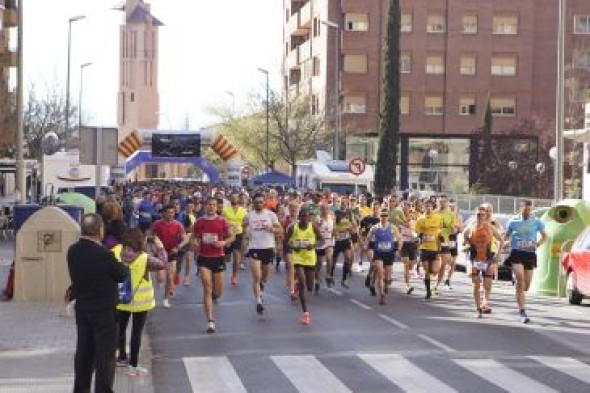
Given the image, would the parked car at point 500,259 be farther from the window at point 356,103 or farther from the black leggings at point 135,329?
the window at point 356,103

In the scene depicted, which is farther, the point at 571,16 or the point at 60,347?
the point at 571,16

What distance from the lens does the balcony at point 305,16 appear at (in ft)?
262

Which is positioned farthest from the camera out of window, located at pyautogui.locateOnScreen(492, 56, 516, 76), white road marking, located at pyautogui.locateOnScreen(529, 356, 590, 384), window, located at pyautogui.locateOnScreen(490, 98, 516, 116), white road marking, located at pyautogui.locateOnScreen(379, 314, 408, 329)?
window, located at pyautogui.locateOnScreen(490, 98, 516, 116)

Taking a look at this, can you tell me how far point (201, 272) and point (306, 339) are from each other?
220 cm

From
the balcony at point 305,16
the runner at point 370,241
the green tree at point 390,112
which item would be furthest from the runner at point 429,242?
the balcony at point 305,16

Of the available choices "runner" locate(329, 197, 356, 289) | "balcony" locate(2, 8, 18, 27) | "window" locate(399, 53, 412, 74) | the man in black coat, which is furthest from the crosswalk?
"window" locate(399, 53, 412, 74)

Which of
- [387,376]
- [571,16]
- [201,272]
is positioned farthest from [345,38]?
[387,376]

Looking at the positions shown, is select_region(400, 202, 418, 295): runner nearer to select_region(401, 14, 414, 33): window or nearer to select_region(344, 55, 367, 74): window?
select_region(344, 55, 367, 74): window

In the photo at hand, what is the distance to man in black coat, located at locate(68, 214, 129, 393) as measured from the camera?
29.9 ft

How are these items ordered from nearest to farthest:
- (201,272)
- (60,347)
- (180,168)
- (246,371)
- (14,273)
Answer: (246,371), (60,347), (201,272), (14,273), (180,168)

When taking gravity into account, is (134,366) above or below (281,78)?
below

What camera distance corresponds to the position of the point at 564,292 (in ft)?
70.7

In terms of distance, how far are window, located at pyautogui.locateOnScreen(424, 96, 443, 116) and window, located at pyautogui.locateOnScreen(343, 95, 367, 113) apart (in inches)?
147

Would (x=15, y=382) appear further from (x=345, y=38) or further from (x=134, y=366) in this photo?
(x=345, y=38)
